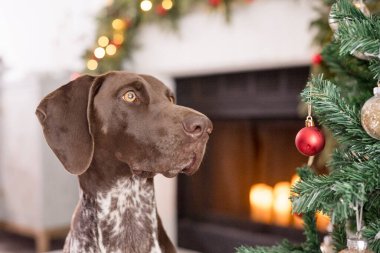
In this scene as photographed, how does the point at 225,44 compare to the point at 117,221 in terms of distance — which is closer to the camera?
the point at 117,221

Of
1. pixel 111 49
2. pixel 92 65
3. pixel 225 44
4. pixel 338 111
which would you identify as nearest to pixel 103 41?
pixel 111 49

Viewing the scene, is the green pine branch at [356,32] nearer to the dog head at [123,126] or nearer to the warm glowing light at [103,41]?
the dog head at [123,126]

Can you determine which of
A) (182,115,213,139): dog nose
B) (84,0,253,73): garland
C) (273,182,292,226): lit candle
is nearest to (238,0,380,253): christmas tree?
(182,115,213,139): dog nose

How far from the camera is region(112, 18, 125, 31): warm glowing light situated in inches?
120

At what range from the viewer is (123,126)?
3.84 ft

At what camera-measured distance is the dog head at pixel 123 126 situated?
42.3 inches

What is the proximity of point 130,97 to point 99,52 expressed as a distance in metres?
1.96

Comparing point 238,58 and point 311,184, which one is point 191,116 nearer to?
point 311,184

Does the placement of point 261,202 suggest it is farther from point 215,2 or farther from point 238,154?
point 215,2

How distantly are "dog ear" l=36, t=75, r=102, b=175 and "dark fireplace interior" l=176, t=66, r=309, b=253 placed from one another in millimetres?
1569

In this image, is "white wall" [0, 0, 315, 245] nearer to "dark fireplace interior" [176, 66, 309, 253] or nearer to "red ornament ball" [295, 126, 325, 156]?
"dark fireplace interior" [176, 66, 309, 253]

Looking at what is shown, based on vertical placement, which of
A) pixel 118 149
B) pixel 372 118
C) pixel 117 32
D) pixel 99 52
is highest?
pixel 117 32


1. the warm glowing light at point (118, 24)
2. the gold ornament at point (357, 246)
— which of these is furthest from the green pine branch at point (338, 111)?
the warm glowing light at point (118, 24)

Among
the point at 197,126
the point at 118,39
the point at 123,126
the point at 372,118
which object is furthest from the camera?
the point at 118,39
